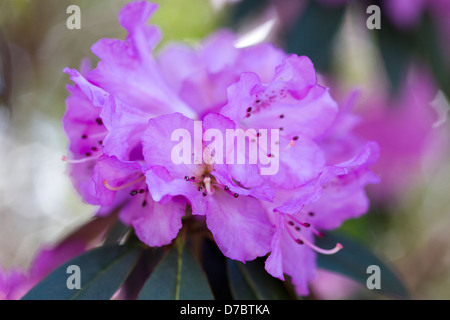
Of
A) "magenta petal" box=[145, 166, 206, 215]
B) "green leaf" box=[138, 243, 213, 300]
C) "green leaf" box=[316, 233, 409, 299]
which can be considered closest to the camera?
"magenta petal" box=[145, 166, 206, 215]

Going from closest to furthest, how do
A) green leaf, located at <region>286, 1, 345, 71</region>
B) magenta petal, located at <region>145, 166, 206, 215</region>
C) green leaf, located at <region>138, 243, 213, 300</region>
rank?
magenta petal, located at <region>145, 166, 206, 215</region> → green leaf, located at <region>138, 243, 213, 300</region> → green leaf, located at <region>286, 1, 345, 71</region>

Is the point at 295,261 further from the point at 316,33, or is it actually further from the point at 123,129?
the point at 316,33

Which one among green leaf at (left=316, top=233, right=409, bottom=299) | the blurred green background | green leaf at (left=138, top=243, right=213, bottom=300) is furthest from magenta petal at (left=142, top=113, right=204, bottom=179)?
the blurred green background

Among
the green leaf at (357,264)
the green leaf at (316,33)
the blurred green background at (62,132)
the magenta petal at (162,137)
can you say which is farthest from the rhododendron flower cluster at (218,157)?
the blurred green background at (62,132)

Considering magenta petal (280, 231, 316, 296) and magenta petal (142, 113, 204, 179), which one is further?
magenta petal (280, 231, 316, 296)

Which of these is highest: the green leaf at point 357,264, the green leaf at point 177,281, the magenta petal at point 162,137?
the magenta petal at point 162,137

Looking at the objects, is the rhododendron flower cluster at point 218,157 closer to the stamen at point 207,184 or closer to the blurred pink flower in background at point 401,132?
the stamen at point 207,184

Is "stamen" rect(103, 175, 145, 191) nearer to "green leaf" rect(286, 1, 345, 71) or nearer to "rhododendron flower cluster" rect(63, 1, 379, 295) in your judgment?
"rhododendron flower cluster" rect(63, 1, 379, 295)
